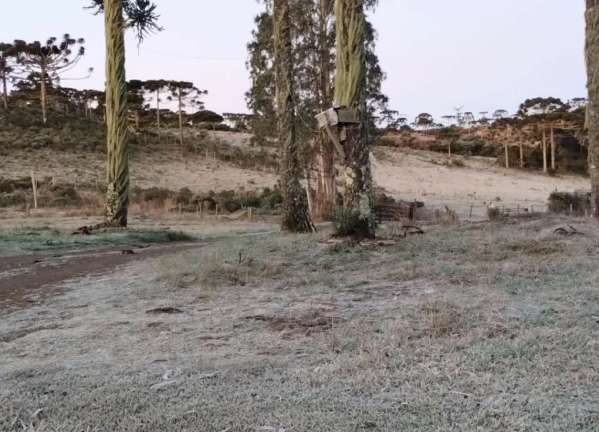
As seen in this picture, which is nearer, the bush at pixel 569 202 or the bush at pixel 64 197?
the bush at pixel 569 202

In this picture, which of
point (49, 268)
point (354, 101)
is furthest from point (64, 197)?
point (354, 101)

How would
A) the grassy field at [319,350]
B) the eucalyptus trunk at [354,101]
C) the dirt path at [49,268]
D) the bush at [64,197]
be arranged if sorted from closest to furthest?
the grassy field at [319,350]
the dirt path at [49,268]
the eucalyptus trunk at [354,101]
the bush at [64,197]

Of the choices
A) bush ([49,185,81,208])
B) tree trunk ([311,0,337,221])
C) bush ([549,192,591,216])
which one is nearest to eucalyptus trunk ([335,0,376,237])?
bush ([549,192,591,216])

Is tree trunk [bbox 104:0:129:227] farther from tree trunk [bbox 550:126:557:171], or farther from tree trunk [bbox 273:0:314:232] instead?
tree trunk [bbox 550:126:557:171]

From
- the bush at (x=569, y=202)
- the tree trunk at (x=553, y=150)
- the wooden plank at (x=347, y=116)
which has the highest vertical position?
the tree trunk at (x=553, y=150)

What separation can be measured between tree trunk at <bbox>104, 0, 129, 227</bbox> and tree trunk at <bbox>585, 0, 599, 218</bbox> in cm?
1054

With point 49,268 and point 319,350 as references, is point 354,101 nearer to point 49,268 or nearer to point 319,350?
point 49,268

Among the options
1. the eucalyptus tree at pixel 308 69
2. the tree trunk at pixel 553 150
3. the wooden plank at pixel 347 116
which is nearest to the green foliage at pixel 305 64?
the eucalyptus tree at pixel 308 69

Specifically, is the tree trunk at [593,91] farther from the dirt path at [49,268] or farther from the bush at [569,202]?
the dirt path at [49,268]

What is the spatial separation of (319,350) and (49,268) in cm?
585

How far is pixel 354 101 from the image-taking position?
8.27 metres

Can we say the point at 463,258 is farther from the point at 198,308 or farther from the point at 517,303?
the point at 198,308

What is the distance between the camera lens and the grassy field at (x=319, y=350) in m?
2.52

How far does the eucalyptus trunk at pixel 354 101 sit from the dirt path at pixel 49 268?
357 centimetres
